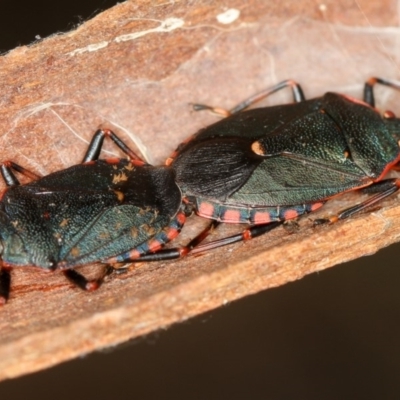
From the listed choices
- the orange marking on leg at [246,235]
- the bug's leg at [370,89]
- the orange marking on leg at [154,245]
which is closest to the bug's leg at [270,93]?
the bug's leg at [370,89]

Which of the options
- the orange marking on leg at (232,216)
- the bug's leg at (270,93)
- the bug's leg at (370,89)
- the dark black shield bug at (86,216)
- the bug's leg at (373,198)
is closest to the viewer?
the dark black shield bug at (86,216)

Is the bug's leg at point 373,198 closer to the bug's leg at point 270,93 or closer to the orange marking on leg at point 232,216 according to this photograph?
the orange marking on leg at point 232,216

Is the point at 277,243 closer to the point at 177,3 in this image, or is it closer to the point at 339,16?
the point at 177,3

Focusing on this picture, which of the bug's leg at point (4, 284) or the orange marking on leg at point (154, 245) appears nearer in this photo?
the bug's leg at point (4, 284)

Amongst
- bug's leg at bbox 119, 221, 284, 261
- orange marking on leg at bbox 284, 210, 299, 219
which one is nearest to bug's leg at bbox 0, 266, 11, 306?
bug's leg at bbox 119, 221, 284, 261

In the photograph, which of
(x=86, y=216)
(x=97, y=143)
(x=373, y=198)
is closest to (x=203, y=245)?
(x=86, y=216)

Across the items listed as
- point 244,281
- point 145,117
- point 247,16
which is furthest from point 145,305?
point 247,16

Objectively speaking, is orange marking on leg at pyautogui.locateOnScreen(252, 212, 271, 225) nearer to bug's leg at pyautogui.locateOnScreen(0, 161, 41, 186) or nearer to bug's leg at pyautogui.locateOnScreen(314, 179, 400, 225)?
bug's leg at pyautogui.locateOnScreen(314, 179, 400, 225)
